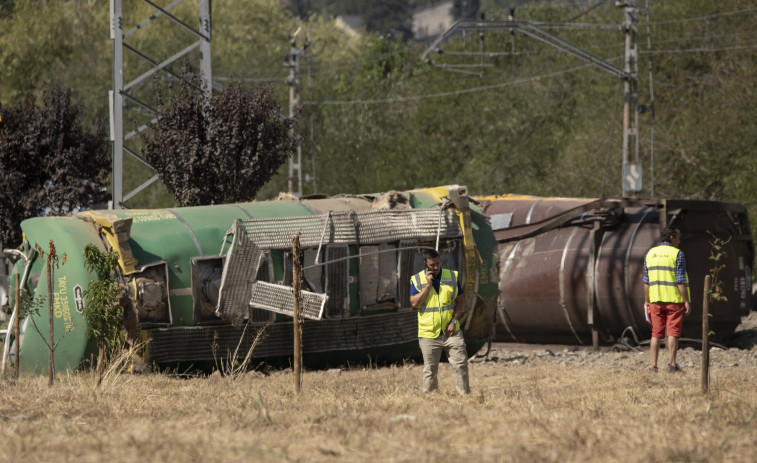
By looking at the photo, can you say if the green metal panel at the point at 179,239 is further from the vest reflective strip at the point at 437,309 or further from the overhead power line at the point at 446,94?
the overhead power line at the point at 446,94

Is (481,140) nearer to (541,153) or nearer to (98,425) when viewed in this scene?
(541,153)

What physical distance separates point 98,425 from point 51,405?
146cm

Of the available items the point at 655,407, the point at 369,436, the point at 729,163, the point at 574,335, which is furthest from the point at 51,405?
the point at 729,163

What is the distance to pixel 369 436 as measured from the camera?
7.35 meters

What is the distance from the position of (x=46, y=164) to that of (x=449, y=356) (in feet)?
39.9

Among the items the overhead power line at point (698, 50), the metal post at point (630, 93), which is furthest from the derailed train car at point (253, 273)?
the overhead power line at point (698, 50)

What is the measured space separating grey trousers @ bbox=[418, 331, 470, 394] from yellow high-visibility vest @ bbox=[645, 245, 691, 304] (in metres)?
3.27

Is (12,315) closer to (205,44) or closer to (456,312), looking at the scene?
(456,312)

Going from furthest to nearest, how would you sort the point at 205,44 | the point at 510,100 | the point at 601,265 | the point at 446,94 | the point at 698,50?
1. the point at 446,94
2. the point at 510,100
3. the point at 698,50
4. the point at 205,44
5. the point at 601,265

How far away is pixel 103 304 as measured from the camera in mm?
11469

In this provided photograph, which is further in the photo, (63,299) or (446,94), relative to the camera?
(446,94)

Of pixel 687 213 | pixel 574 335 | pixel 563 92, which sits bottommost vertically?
pixel 574 335

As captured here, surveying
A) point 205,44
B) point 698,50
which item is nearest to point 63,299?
point 205,44

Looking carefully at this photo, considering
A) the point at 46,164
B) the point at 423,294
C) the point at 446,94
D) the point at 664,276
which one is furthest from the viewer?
the point at 446,94
